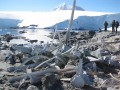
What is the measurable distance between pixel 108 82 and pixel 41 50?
7.48ft

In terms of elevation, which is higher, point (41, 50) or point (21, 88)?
point (41, 50)

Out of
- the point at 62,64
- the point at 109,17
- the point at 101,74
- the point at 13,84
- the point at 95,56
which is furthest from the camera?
the point at 109,17

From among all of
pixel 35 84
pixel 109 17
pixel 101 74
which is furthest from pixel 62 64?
pixel 109 17

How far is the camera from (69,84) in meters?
4.64

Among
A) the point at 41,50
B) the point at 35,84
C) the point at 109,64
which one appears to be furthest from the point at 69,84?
the point at 41,50

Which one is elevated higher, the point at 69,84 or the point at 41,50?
the point at 41,50

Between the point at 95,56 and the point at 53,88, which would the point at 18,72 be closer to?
the point at 53,88

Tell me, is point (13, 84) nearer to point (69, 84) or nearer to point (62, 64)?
point (69, 84)

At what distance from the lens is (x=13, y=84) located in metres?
4.76

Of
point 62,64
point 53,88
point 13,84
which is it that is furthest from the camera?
point 62,64

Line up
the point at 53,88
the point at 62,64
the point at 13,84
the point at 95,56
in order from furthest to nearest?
the point at 95,56 < the point at 62,64 < the point at 13,84 < the point at 53,88

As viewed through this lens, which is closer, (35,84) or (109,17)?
(35,84)

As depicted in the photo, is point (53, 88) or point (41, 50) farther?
point (41, 50)

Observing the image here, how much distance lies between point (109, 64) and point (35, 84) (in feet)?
6.83
